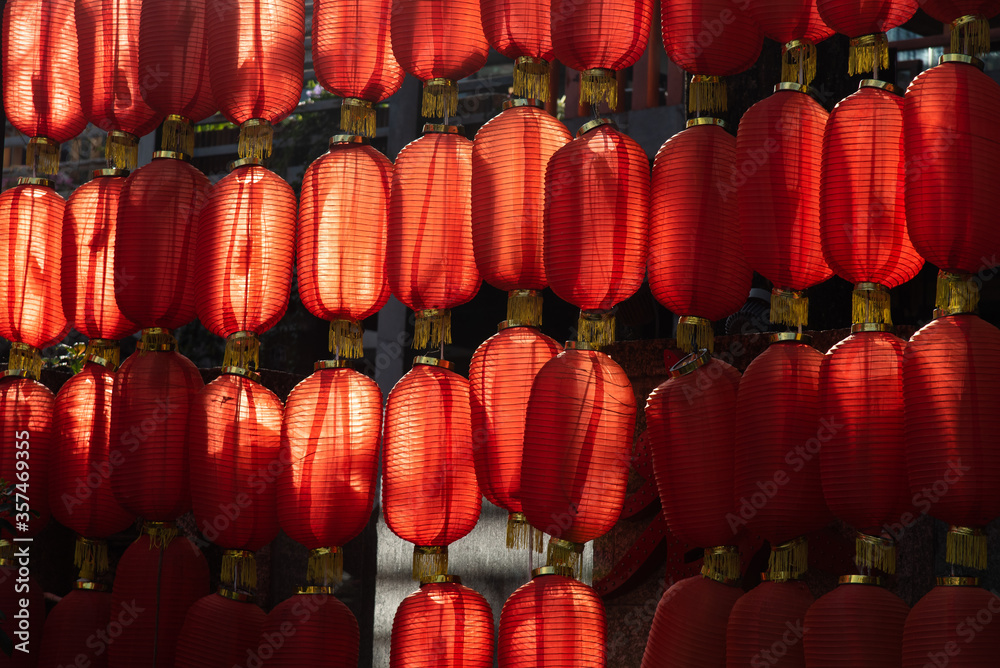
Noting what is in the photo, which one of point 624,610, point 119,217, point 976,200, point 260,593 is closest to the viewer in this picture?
point 976,200

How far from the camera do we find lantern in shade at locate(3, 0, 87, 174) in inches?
241

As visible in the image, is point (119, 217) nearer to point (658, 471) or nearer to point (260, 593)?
point (260, 593)

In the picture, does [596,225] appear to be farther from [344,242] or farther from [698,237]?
[344,242]

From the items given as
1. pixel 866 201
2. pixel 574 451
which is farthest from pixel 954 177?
pixel 574 451

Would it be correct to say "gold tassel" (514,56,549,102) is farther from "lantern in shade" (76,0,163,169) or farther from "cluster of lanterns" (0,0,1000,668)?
"lantern in shade" (76,0,163,169)

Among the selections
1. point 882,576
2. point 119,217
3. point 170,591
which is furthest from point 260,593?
point 882,576

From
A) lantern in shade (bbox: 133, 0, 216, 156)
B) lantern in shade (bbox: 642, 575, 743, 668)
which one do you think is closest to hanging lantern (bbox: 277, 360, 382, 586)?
lantern in shade (bbox: 642, 575, 743, 668)

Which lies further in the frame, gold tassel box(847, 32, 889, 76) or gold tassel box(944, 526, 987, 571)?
gold tassel box(847, 32, 889, 76)

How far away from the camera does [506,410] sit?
4.64 metres

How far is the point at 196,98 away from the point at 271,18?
532mm

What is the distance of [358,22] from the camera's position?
205 inches

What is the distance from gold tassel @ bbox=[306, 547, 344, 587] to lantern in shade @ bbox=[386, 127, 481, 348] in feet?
2.99

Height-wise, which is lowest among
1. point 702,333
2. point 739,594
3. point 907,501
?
point 739,594

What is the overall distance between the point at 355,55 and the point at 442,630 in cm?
241
